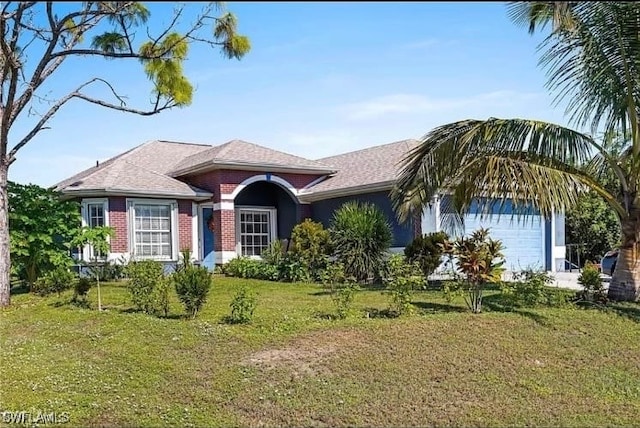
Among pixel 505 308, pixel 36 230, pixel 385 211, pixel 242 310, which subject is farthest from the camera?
pixel 385 211

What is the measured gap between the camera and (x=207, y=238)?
66.9 feet

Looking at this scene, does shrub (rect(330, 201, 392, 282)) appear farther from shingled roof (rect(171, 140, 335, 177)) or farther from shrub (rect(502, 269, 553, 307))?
shrub (rect(502, 269, 553, 307))

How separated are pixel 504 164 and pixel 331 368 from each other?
16.0 feet

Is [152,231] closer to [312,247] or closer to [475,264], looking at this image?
[312,247]

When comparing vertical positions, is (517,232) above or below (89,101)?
below

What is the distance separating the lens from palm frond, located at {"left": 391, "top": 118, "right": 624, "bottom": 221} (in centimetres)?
991

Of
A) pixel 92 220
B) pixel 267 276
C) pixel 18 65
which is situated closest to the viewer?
pixel 18 65

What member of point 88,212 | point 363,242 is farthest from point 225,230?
point 363,242

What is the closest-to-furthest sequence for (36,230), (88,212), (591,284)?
(591,284)
(36,230)
(88,212)

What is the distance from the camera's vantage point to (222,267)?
1897 centimetres

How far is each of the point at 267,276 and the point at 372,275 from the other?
326 centimetres

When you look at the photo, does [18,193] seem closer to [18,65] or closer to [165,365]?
[18,65]

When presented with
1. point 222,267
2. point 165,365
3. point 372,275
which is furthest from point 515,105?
point 222,267

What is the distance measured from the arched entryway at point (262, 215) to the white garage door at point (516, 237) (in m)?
6.32
